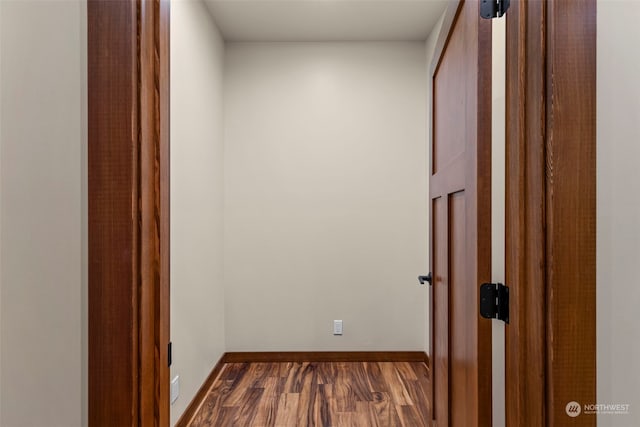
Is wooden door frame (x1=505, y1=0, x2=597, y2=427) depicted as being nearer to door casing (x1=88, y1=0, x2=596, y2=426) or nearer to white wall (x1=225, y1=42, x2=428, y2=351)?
door casing (x1=88, y1=0, x2=596, y2=426)

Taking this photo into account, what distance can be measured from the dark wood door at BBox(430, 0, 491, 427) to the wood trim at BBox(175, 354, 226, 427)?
1415 millimetres

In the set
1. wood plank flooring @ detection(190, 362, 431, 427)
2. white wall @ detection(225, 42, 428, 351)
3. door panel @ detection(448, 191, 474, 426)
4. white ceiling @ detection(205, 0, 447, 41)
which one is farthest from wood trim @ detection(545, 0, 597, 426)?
white wall @ detection(225, 42, 428, 351)

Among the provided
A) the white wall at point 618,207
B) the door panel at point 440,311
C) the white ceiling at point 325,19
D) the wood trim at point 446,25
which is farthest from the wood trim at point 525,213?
the white ceiling at point 325,19

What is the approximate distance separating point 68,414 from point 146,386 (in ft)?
0.52

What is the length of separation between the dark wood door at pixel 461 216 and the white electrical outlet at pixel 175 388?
1.30 meters

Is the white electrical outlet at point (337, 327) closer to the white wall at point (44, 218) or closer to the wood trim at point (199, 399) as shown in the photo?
the wood trim at point (199, 399)

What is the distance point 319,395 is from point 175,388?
98 centimetres

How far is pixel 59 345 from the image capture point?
0.85m

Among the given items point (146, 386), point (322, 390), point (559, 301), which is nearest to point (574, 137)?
point (559, 301)

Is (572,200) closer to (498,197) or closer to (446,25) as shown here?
(498,197)

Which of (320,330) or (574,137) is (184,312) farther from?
(574,137)

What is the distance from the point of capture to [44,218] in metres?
0.85

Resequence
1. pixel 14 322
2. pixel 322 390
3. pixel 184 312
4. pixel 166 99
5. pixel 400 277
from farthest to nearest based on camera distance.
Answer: pixel 400 277
pixel 322 390
pixel 184 312
pixel 166 99
pixel 14 322

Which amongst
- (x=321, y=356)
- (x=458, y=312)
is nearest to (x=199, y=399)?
(x=321, y=356)
